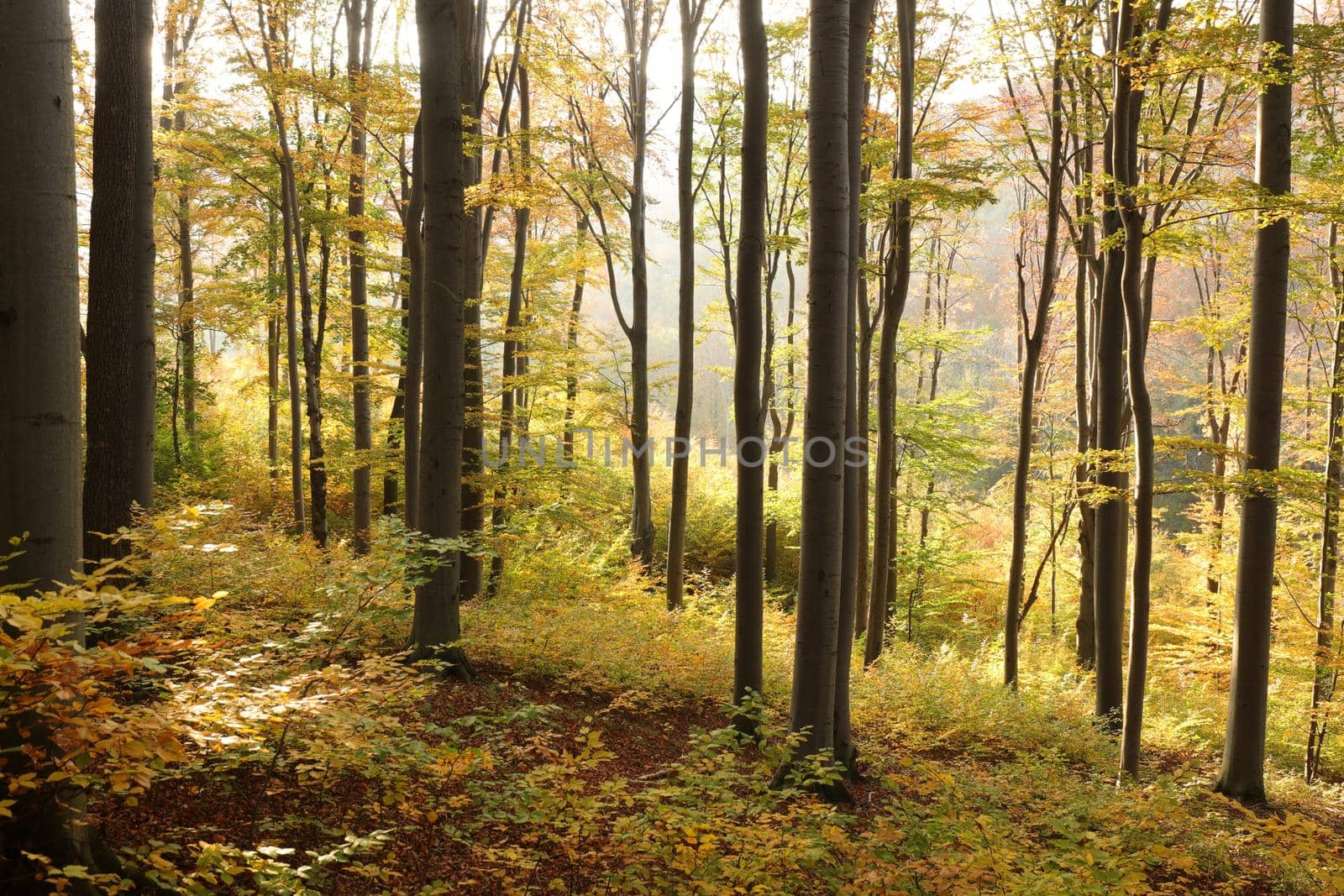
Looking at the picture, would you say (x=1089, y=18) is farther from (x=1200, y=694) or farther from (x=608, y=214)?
(x=1200, y=694)

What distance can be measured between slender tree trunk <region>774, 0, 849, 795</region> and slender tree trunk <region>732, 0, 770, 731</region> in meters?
0.79

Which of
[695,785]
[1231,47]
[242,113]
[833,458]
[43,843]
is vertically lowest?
[695,785]

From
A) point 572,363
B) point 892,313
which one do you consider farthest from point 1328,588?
point 572,363

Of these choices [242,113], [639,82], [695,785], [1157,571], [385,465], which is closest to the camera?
[695,785]

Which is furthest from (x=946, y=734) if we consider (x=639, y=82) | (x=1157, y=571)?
(x=1157, y=571)

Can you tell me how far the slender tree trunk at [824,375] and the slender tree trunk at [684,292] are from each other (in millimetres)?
5364

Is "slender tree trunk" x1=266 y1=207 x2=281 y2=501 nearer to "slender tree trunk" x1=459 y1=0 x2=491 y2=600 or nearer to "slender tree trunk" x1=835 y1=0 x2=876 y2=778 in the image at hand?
"slender tree trunk" x1=459 y1=0 x2=491 y2=600

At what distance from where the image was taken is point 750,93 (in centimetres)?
620

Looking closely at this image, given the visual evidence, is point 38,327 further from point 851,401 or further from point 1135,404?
point 1135,404

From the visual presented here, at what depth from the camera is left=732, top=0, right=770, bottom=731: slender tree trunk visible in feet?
20.3

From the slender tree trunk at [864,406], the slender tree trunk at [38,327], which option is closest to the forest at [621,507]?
the slender tree trunk at [38,327]

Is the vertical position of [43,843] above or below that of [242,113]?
below

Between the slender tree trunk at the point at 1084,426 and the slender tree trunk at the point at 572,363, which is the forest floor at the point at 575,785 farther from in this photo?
the slender tree trunk at the point at 572,363

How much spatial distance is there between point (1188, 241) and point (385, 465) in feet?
33.0
